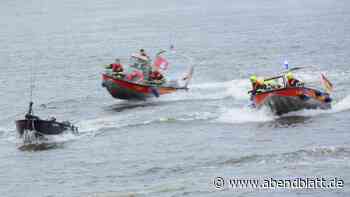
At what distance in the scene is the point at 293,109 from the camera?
47.5 m

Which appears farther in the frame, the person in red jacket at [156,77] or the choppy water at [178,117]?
the person in red jacket at [156,77]

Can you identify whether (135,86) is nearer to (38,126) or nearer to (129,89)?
(129,89)

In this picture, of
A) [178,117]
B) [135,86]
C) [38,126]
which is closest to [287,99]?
[178,117]

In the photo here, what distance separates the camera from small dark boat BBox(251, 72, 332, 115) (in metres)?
47.0

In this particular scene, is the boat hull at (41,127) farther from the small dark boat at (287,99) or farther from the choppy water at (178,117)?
the small dark boat at (287,99)

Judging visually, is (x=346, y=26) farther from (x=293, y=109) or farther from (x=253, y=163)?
(x=253, y=163)

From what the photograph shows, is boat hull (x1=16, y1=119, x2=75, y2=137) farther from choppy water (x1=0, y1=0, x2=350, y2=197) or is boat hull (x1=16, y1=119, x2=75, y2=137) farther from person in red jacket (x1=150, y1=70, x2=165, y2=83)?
person in red jacket (x1=150, y1=70, x2=165, y2=83)

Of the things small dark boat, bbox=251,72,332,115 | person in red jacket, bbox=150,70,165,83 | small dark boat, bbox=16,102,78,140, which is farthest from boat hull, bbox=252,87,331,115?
person in red jacket, bbox=150,70,165,83

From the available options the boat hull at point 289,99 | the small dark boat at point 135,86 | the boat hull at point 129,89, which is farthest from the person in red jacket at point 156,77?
the boat hull at point 289,99

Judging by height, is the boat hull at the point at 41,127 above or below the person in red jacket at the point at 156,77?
below

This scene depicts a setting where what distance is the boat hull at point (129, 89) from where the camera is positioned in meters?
55.2

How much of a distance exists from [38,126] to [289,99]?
12506mm

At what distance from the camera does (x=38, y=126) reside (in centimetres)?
4419

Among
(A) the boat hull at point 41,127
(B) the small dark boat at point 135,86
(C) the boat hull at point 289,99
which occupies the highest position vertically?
(B) the small dark boat at point 135,86
